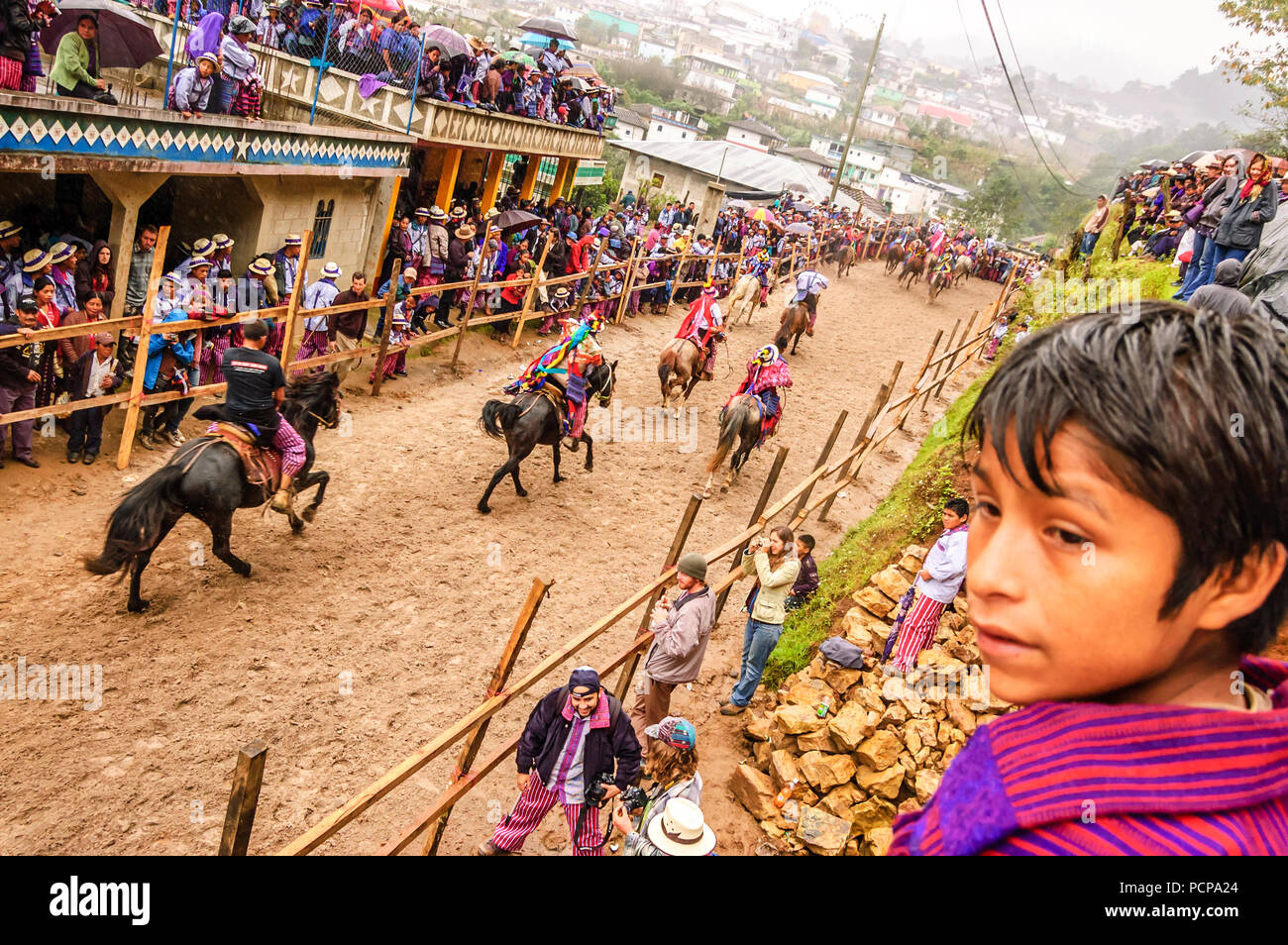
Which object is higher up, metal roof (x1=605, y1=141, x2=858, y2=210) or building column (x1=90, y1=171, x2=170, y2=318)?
metal roof (x1=605, y1=141, x2=858, y2=210)

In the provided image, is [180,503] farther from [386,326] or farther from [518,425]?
[386,326]

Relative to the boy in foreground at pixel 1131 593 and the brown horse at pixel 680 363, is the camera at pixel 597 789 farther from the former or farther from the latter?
the brown horse at pixel 680 363

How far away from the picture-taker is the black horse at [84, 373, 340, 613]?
619 centimetres

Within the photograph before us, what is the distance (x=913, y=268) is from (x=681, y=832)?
97.5 ft

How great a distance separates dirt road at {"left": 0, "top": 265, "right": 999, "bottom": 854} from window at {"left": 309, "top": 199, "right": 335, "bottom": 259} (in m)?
3.11

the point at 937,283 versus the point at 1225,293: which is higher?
the point at 1225,293

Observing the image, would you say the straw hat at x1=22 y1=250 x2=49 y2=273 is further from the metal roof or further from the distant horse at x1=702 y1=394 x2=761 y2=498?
the metal roof

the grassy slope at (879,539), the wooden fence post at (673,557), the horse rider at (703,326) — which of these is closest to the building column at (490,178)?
the horse rider at (703,326)

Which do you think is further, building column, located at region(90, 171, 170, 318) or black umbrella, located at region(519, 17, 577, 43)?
black umbrella, located at region(519, 17, 577, 43)

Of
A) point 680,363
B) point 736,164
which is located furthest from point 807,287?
point 736,164

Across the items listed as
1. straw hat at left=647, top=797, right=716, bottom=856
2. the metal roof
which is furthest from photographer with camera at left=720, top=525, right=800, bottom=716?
the metal roof

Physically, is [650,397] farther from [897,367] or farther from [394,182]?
[394,182]

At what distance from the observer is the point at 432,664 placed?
22.7ft

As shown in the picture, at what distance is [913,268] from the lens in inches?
1206
